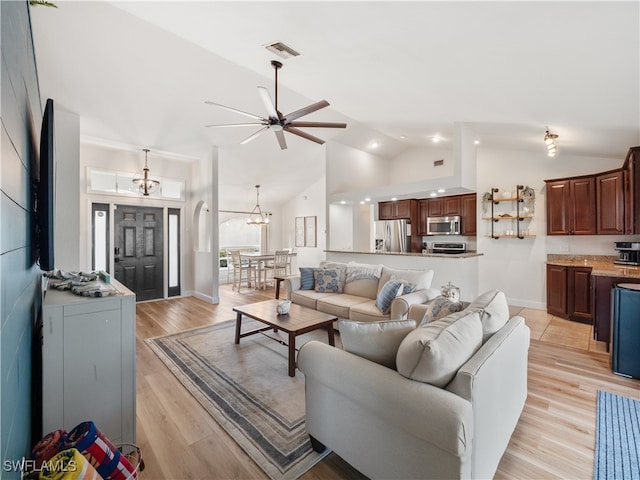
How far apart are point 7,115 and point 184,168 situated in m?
5.87

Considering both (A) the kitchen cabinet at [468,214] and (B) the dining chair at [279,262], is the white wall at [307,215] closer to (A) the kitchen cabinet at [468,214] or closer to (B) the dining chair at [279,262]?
(B) the dining chair at [279,262]

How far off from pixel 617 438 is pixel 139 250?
6926 millimetres

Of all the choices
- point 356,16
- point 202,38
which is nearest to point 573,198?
point 356,16

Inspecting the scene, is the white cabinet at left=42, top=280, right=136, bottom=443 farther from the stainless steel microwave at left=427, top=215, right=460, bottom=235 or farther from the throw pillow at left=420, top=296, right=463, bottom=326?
the stainless steel microwave at left=427, top=215, right=460, bottom=235

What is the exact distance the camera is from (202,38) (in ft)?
9.22

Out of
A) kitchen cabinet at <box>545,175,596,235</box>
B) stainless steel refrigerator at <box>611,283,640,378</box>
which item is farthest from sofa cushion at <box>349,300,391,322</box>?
kitchen cabinet at <box>545,175,596,235</box>

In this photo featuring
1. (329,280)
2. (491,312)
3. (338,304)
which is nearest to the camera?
(491,312)

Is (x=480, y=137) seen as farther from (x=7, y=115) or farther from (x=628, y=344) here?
(x=7, y=115)

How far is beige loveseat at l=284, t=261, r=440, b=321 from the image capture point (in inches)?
131

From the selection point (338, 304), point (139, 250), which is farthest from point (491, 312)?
point (139, 250)

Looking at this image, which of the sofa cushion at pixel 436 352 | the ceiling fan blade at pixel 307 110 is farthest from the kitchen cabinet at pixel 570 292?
the ceiling fan blade at pixel 307 110

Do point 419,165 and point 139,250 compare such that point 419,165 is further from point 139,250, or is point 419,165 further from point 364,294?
point 139,250

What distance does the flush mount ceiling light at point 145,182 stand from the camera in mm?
5289

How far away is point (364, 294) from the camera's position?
414 cm
